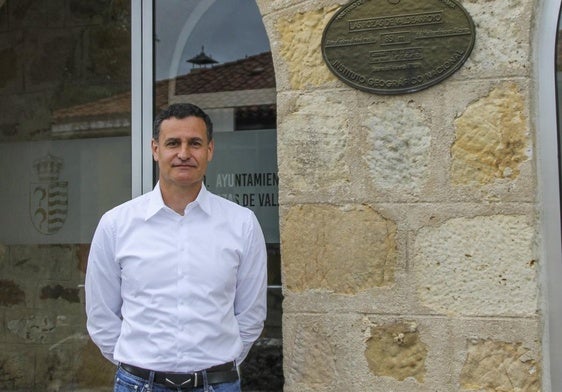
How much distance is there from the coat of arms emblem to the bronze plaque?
6.67 feet

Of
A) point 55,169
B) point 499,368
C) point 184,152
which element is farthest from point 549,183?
point 55,169

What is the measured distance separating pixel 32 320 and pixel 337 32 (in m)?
2.63

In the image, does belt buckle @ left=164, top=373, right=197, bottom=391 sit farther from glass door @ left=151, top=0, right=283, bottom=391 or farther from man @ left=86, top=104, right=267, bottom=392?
glass door @ left=151, top=0, right=283, bottom=391

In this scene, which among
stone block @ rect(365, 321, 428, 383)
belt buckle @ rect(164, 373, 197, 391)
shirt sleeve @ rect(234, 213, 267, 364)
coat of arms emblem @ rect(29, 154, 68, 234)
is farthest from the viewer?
coat of arms emblem @ rect(29, 154, 68, 234)

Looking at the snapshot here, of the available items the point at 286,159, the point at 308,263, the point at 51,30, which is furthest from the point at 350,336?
the point at 51,30

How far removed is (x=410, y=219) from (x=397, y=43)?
2.16ft

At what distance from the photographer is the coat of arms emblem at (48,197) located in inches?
165

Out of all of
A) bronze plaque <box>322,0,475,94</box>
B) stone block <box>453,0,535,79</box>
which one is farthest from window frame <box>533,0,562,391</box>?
bronze plaque <box>322,0,475,94</box>

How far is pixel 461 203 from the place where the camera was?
2.65 m

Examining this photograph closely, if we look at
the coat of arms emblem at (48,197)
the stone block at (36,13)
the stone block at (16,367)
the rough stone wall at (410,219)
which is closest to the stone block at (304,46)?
the rough stone wall at (410,219)

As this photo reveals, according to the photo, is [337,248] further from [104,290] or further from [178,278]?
[104,290]

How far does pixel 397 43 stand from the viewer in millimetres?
2760

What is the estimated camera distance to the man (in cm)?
229

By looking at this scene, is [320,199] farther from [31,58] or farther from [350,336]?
[31,58]
